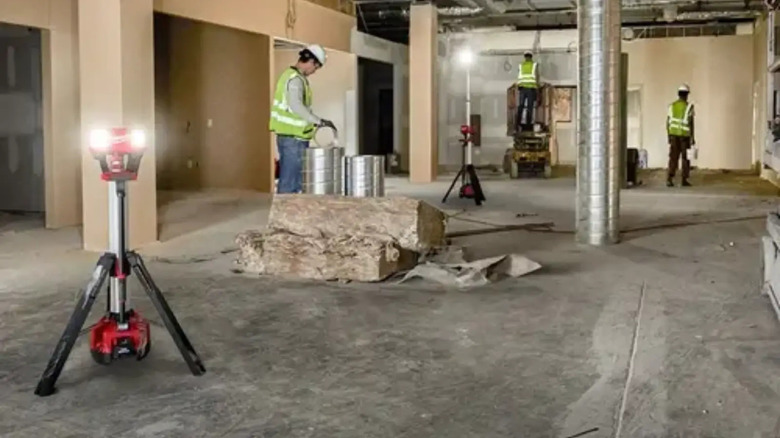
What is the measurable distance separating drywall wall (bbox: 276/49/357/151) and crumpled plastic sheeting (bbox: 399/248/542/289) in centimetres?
937

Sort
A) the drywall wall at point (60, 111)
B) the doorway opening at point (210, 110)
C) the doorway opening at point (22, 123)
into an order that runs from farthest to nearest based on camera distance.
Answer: the doorway opening at point (210, 110) → the doorway opening at point (22, 123) → the drywall wall at point (60, 111)

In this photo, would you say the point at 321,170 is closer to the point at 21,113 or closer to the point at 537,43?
the point at 21,113

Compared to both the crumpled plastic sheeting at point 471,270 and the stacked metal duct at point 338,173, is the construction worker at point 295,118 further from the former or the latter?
the crumpled plastic sheeting at point 471,270

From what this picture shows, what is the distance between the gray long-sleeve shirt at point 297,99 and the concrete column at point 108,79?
1106 millimetres

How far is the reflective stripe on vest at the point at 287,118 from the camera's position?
673 centimetres

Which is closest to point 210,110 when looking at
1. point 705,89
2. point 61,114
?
point 61,114

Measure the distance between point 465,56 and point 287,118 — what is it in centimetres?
1169

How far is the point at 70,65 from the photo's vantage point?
26.9 ft

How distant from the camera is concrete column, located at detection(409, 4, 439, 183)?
1395 centimetres

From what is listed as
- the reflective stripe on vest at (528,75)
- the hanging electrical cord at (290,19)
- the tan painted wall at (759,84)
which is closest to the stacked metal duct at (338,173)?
the hanging electrical cord at (290,19)

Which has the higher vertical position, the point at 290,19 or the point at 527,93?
the point at 290,19

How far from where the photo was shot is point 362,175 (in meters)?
6.09

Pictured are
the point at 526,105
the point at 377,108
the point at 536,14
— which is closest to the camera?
the point at 526,105

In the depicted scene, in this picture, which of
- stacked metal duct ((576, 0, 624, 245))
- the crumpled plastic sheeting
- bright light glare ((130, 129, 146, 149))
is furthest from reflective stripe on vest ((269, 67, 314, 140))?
→ bright light glare ((130, 129, 146, 149))
